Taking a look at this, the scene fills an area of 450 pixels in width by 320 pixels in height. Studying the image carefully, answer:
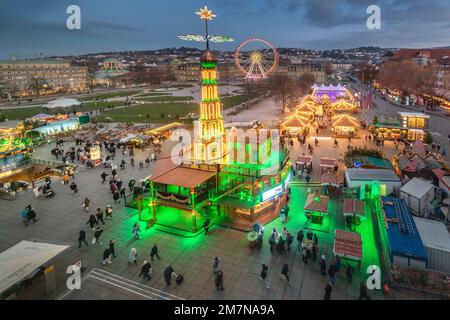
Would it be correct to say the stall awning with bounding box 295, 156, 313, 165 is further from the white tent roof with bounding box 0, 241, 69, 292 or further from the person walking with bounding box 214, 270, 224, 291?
the white tent roof with bounding box 0, 241, 69, 292

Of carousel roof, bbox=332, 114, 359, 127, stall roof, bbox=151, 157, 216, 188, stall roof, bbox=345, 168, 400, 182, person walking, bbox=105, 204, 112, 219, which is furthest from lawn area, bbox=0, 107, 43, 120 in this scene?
stall roof, bbox=345, 168, 400, 182

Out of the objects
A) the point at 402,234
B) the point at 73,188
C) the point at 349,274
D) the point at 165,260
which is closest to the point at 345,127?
the point at 402,234

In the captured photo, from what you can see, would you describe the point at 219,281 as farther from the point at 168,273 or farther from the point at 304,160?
the point at 304,160

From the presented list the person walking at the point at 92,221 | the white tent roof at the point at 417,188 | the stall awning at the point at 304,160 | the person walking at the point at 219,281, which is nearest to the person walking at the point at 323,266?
the person walking at the point at 219,281

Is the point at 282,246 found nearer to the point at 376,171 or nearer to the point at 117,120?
the point at 376,171
